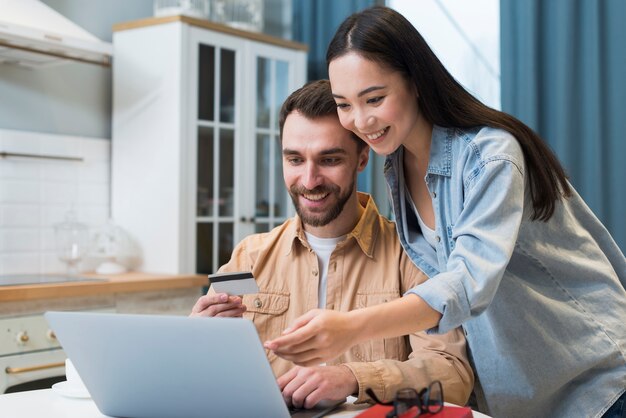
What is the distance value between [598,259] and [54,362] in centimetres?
201

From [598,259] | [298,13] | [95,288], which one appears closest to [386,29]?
[598,259]

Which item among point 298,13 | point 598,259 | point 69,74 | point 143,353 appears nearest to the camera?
point 143,353

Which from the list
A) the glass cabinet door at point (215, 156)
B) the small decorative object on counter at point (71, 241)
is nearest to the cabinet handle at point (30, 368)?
the small decorative object on counter at point (71, 241)

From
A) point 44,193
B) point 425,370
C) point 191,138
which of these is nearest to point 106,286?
point 44,193

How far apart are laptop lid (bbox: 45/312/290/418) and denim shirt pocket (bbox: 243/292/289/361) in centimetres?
53

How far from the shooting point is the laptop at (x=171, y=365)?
1104mm

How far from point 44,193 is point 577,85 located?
2.31m

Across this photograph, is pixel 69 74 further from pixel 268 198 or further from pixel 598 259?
pixel 598 259

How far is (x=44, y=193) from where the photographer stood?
349cm

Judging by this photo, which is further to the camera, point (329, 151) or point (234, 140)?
point (234, 140)

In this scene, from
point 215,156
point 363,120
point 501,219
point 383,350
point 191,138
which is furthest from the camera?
point 215,156

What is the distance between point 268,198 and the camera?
3.94m

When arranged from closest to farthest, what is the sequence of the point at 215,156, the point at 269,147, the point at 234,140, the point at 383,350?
the point at 383,350, the point at 215,156, the point at 234,140, the point at 269,147

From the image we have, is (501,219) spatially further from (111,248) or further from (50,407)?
(111,248)
